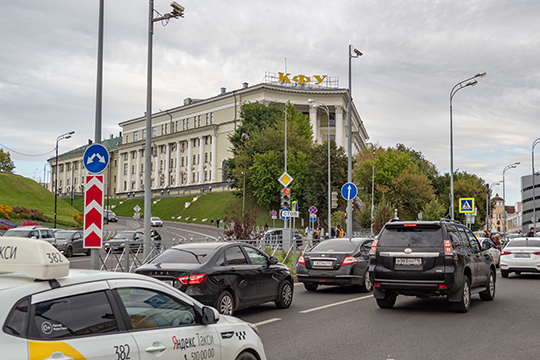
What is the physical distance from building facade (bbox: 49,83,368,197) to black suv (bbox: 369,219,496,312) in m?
83.5

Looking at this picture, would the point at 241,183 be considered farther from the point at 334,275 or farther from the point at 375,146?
the point at 334,275

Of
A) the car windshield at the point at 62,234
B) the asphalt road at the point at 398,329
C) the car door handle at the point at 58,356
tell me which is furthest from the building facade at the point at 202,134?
the car door handle at the point at 58,356

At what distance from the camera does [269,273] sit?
41.0ft

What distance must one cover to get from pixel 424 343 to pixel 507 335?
1752 mm

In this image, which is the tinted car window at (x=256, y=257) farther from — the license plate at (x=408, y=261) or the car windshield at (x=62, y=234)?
the car windshield at (x=62, y=234)

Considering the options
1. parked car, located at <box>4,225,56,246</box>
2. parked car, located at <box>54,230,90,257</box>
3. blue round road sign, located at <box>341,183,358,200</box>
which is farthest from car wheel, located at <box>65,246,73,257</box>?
blue round road sign, located at <box>341,183,358,200</box>

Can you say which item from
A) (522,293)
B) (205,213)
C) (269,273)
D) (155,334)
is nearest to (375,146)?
(205,213)

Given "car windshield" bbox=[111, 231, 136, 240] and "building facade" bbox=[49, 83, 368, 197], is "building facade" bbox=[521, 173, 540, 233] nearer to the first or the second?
"building facade" bbox=[49, 83, 368, 197]

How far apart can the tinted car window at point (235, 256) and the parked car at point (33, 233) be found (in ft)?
79.9

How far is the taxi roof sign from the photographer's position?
3.84m

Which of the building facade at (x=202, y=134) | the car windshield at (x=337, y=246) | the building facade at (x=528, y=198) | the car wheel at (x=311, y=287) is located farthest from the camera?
the building facade at (x=528, y=198)

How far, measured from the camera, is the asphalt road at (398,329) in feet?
27.2

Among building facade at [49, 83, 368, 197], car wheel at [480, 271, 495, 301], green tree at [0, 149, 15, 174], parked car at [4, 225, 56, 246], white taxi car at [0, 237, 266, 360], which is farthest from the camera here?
green tree at [0, 149, 15, 174]

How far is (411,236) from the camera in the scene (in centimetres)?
1239
